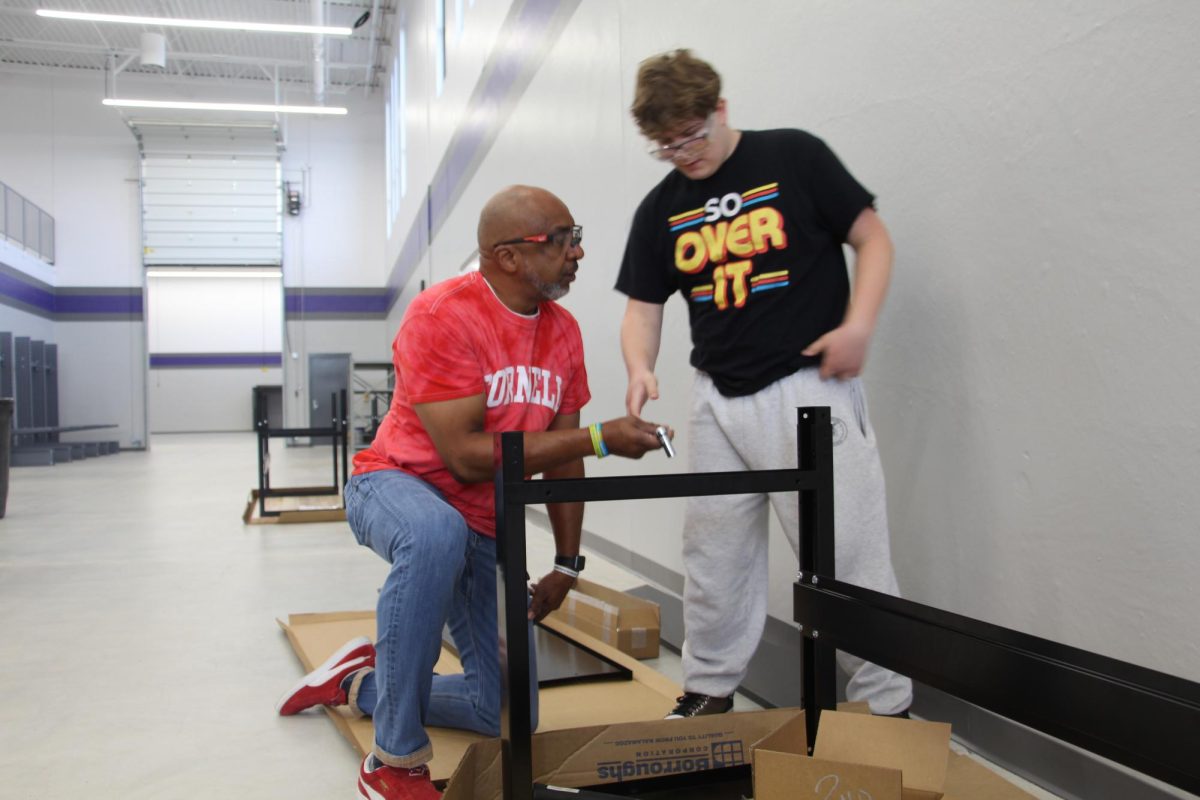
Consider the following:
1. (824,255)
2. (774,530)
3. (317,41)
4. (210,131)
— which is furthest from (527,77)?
(210,131)

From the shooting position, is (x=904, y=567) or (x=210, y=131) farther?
(x=210, y=131)

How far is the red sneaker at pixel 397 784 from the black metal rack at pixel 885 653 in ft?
1.01

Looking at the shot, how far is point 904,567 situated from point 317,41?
13.9 meters

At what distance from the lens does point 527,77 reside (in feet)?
18.1

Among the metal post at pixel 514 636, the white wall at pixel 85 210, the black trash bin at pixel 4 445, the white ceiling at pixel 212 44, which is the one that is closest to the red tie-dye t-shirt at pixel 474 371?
the metal post at pixel 514 636

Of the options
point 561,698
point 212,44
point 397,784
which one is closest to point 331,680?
point 561,698

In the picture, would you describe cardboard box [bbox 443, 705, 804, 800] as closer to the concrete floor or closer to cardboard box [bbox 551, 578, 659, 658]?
the concrete floor

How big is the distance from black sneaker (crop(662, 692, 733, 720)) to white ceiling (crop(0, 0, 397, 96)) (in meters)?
13.4

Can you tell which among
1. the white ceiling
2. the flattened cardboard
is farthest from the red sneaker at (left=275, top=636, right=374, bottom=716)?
the white ceiling

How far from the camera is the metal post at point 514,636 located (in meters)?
1.31

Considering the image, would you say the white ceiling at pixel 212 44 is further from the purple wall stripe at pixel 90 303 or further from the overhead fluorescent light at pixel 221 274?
the overhead fluorescent light at pixel 221 274

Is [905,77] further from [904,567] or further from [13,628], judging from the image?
[13,628]

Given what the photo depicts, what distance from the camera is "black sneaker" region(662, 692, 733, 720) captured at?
1917mm

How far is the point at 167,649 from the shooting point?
2.99 meters
